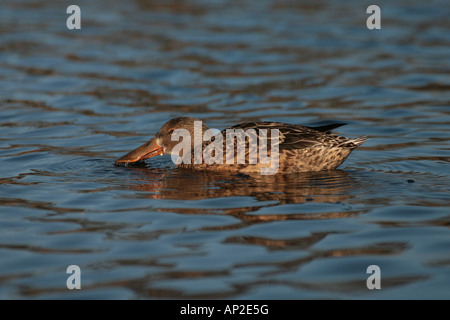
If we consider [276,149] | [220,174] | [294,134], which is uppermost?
[294,134]

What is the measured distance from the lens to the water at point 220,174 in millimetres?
5176

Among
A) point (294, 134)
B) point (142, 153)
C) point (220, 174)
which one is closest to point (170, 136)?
point (142, 153)

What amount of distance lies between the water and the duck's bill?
15 cm

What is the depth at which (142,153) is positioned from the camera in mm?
8438

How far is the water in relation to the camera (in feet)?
17.0

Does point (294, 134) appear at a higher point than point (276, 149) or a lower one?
higher

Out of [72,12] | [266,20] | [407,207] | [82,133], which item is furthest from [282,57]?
[407,207]

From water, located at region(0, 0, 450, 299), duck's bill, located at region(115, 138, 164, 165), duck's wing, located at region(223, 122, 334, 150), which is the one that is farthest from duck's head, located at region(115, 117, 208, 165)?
duck's wing, located at region(223, 122, 334, 150)

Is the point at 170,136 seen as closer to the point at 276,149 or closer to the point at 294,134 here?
the point at 276,149

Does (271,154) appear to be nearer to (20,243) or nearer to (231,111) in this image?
(20,243)

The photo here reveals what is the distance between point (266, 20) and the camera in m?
17.7

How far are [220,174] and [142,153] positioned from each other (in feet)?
3.37

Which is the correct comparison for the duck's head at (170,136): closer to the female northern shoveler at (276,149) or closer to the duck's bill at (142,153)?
the duck's bill at (142,153)

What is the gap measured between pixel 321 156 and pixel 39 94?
6271mm
